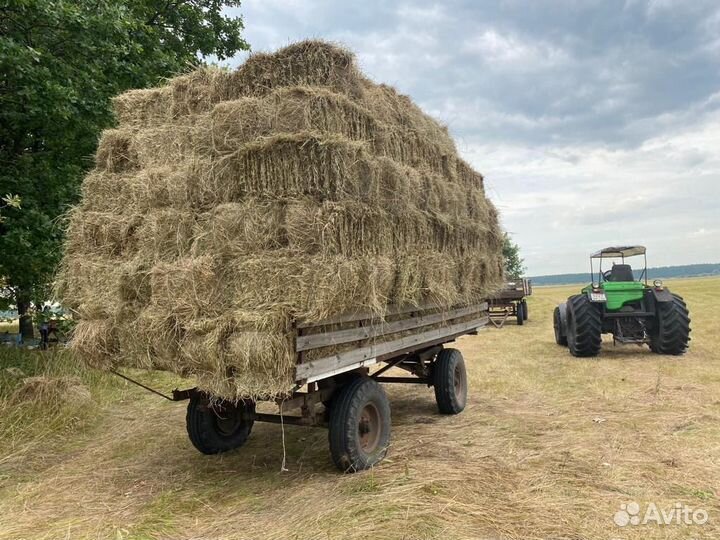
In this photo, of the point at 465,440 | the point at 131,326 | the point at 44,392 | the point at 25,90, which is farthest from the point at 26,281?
the point at 465,440

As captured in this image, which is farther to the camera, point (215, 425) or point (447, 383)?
Answer: point (447, 383)

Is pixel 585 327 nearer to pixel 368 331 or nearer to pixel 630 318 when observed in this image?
pixel 630 318

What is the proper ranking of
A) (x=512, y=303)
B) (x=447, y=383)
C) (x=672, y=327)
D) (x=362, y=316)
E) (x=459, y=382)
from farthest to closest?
(x=512, y=303) → (x=672, y=327) → (x=459, y=382) → (x=447, y=383) → (x=362, y=316)

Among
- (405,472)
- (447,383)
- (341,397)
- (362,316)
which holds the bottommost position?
(405,472)

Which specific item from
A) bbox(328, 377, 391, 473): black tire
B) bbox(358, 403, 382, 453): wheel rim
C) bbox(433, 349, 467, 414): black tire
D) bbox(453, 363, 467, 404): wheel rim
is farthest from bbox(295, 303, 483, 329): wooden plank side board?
bbox(453, 363, 467, 404): wheel rim

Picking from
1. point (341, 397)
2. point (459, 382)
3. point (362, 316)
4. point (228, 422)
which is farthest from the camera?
point (459, 382)

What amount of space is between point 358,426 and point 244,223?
217 centimetres

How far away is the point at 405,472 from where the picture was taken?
4746 mm

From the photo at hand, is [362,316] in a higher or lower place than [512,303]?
higher

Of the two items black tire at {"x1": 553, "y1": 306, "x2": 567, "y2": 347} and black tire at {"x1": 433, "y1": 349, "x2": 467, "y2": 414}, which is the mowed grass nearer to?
black tire at {"x1": 433, "y1": 349, "x2": 467, "y2": 414}

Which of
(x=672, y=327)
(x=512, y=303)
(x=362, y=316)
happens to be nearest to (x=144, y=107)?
(x=362, y=316)

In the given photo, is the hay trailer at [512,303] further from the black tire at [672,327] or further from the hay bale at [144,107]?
the hay bale at [144,107]

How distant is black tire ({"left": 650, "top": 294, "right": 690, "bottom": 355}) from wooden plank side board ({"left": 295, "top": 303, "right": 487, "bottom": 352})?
6127mm

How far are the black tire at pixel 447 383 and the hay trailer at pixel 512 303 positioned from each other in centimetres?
1153
